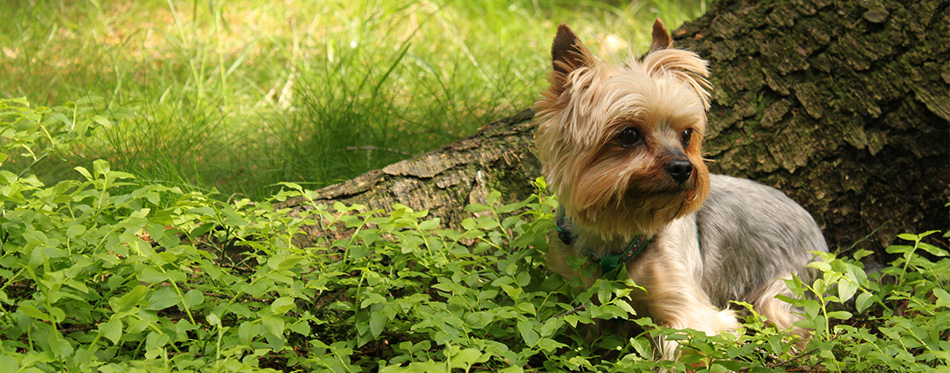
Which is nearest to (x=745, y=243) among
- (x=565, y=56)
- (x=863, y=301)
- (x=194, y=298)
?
(x=863, y=301)

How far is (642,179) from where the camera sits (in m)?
2.97

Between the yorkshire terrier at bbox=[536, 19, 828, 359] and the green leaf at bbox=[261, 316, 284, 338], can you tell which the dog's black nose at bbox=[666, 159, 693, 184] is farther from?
the green leaf at bbox=[261, 316, 284, 338]

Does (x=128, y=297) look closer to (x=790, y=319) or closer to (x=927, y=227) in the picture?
(x=790, y=319)

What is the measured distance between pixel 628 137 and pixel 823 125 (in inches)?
70.6

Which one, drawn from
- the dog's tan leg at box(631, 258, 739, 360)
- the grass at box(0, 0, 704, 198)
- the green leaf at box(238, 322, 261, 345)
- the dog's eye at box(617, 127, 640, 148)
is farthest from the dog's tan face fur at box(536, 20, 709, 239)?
the grass at box(0, 0, 704, 198)

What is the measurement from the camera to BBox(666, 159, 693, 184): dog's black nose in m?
2.91

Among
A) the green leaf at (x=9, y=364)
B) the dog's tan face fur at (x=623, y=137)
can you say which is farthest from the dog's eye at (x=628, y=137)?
the green leaf at (x=9, y=364)

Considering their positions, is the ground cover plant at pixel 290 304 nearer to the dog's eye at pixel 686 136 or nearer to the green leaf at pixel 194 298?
the green leaf at pixel 194 298

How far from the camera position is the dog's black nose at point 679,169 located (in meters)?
2.91

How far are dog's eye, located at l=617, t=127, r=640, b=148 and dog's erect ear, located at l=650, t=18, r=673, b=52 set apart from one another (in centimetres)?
Answer: 51

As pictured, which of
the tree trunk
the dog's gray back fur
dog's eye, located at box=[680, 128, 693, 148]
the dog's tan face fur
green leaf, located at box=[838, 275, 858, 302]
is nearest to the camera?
green leaf, located at box=[838, 275, 858, 302]

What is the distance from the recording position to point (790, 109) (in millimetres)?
4234

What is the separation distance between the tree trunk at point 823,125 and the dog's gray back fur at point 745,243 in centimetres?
53

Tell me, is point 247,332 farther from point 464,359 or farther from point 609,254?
point 609,254
